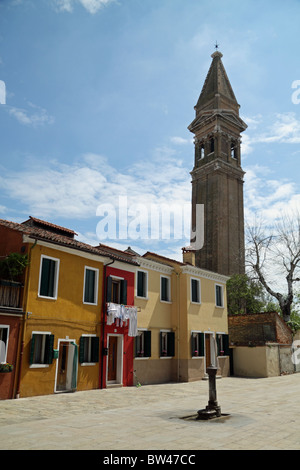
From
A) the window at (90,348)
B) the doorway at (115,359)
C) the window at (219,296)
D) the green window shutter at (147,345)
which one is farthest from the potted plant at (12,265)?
the window at (219,296)

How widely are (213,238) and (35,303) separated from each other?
32279 millimetres

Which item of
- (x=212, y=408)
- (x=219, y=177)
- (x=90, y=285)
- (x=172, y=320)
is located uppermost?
(x=219, y=177)

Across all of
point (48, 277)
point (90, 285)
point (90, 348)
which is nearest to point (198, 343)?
point (90, 348)

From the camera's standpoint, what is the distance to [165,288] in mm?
21609

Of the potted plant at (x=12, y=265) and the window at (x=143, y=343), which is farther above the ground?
the potted plant at (x=12, y=265)

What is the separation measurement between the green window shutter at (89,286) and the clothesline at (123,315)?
88cm

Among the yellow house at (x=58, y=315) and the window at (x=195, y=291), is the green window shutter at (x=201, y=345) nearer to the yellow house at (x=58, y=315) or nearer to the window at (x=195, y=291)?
the window at (x=195, y=291)

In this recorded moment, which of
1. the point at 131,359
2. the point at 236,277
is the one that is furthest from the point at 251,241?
the point at 131,359

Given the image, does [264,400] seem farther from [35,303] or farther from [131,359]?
[35,303]

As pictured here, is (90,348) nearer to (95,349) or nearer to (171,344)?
(95,349)

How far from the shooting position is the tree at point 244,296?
3419 cm

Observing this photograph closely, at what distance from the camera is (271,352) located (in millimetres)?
24391

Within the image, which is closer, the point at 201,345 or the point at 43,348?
the point at 43,348

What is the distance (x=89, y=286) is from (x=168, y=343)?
655 centimetres
